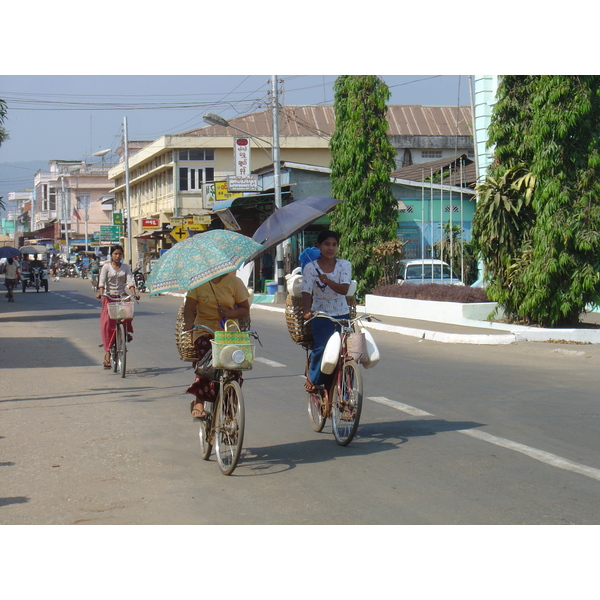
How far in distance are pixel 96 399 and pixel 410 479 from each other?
534cm

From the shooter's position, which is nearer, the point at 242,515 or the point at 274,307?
the point at 242,515

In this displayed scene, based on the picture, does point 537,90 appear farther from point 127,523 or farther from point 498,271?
point 127,523

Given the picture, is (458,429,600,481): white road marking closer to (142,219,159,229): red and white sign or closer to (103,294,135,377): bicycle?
(103,294,135,377): bicycle

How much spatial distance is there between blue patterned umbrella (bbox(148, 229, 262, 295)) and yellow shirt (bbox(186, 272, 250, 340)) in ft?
0.80

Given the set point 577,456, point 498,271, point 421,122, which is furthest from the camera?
point 421,122

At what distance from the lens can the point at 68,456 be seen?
720 centimetres

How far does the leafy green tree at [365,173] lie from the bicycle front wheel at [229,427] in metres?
20.2

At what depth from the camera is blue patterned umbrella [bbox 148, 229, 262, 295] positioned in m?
6.49

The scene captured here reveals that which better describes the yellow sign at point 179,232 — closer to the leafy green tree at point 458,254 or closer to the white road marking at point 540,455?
the leafy green tree at point 458,254

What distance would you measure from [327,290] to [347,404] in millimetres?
1058

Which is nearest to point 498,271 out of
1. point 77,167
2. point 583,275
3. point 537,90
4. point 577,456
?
point 583,275

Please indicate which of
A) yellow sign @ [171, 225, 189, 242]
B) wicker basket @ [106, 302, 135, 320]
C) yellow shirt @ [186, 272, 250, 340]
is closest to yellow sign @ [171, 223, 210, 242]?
yellow sign @ [171, 225, 189, 242]

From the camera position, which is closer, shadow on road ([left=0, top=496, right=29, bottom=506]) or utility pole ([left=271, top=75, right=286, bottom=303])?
shadow on road ([left=0, top=496, right=29, bottom=506])

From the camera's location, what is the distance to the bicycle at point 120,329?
1249 cm
